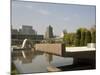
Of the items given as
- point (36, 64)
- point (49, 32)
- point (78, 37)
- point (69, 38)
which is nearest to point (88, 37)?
point (78, 37)

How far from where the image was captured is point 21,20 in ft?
10.6

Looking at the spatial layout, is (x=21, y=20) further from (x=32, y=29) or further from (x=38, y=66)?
(x=38, y=66)

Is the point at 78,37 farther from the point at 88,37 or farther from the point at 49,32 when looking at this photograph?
the point at 49,32

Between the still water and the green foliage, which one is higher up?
the green foliage

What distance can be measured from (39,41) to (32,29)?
23cm

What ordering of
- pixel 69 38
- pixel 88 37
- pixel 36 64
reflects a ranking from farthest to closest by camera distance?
pixel 88 37
pixel 69 38
pixel 36 64

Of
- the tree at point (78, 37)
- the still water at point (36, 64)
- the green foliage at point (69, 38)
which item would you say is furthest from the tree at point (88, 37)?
the still water at point (36, 64)

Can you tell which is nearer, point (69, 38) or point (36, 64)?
point (36, 64)

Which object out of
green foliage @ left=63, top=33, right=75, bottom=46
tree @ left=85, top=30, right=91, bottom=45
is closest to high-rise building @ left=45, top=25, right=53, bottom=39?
green foliage @ left=63, top=33, right=75, bottom=46

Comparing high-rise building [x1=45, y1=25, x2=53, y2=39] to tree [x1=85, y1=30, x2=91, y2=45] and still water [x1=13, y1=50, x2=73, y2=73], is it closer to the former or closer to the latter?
still water [x1=13, y1=50, x2=73, y2=73]

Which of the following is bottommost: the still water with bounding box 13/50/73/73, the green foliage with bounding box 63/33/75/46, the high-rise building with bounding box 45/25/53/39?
the still water with bounding box 13/50/73/73

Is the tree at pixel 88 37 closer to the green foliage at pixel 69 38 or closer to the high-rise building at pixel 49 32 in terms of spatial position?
the green foliage at pixel 69 38

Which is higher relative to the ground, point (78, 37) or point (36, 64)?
point (78, 37)

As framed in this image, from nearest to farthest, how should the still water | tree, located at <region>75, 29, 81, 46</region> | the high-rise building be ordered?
the still water, the high-rise building, tree, located at <region>75, 29, 81, 46</region>
